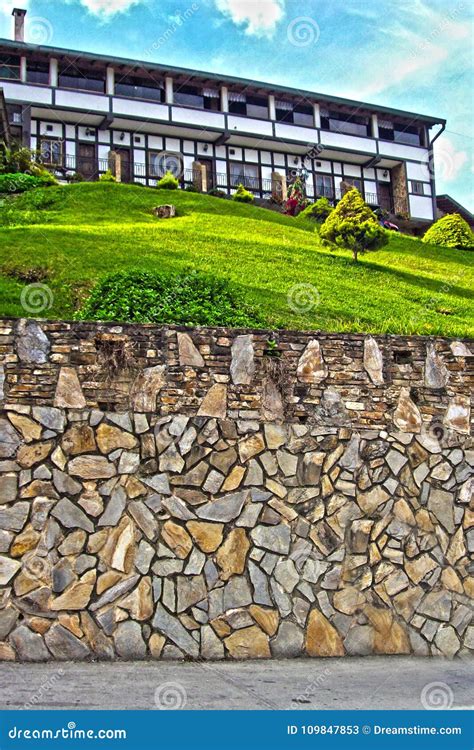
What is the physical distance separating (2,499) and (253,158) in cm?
3349

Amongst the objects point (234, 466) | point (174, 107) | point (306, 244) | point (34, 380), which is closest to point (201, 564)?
point (234, 466)

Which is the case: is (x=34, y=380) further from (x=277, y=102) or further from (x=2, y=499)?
(x=277, y=102)

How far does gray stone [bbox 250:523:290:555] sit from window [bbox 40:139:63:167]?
96.8 ft

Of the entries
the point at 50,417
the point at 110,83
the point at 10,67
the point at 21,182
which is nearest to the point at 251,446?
the point at 50,417

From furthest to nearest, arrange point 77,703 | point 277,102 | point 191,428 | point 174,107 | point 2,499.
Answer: point 277,102
point 174,107
point 191,428
point 2,499
point 77,703

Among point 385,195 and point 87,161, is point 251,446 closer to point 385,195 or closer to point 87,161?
point 87,161

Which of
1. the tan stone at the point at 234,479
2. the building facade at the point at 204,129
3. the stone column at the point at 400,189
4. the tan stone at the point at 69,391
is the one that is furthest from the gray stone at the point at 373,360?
the stone column at the point at 400,189

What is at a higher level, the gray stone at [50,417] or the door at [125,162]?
the door at [125,162]

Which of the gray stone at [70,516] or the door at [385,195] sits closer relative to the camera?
the gray stone at [70,516]

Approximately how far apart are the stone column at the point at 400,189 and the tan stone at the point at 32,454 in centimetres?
3543

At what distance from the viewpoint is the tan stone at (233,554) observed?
7.04 m

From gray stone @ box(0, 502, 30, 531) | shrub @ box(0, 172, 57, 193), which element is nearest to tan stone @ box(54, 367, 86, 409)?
gray stone @ box(0, 502, 30, 531)

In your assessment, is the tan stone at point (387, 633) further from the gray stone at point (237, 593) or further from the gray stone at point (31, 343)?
the gray stone at point (31, 343)

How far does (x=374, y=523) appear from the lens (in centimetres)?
745
